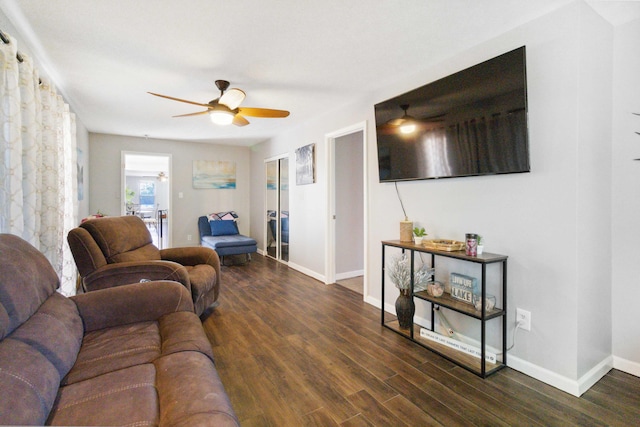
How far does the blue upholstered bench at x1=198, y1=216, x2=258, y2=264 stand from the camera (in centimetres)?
500

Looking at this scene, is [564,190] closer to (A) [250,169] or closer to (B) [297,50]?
(B) [297,50]

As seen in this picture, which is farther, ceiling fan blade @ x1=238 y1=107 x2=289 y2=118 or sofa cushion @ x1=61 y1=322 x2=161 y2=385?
ceiling fan blade @ x1=238 y1=107 x2=289 y2=118

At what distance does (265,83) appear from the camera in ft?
9.88

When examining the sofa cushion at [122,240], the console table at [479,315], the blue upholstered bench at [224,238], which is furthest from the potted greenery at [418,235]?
the blue upholstered bench at [224,238]

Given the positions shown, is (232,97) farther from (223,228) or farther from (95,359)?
(223,228)

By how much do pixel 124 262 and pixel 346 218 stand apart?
9.29 feet

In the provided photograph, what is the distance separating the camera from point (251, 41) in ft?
7.26

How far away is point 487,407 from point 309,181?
331cm

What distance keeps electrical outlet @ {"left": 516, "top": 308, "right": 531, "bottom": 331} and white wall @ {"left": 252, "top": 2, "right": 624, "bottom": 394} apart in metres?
0.03

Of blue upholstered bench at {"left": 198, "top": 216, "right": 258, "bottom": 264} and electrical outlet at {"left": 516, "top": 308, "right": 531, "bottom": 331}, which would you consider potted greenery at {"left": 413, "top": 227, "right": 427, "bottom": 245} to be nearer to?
electrical outlet at {"left": 516, "top": 308, "right": 531, "bottom": 331}

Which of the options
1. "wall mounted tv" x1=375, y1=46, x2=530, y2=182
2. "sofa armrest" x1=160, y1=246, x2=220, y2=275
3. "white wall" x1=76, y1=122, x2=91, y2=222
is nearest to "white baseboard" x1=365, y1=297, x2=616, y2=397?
"wall mounted tv" x1=375, y1=46, x2=530, y2=182

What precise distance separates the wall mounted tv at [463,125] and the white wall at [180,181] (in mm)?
4411

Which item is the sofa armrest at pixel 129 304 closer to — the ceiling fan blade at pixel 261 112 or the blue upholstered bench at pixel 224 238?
the ceiling fan blade at pixel 261 112

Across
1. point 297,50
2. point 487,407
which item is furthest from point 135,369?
point 297,50
